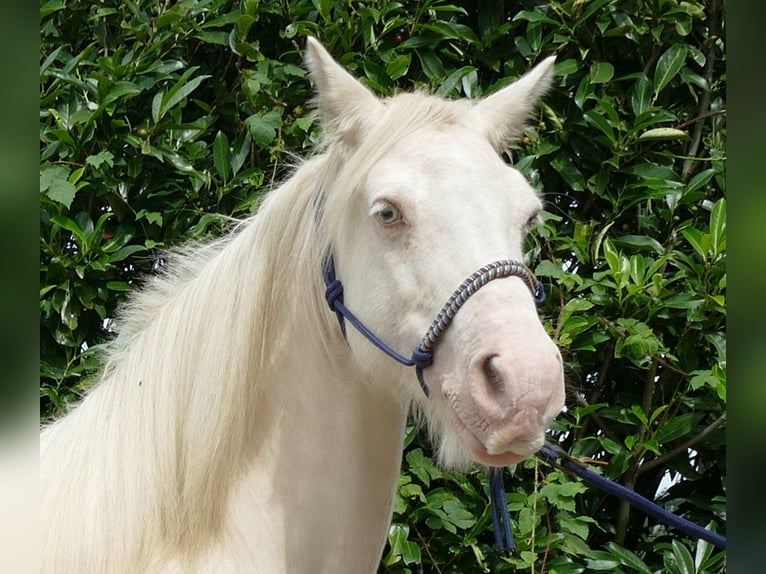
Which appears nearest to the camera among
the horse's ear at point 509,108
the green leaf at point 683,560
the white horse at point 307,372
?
the white horse at point 307,372

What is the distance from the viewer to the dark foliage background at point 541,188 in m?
2.59

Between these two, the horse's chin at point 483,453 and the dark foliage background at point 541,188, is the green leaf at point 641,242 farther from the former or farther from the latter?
the horse's chin at point 483,453

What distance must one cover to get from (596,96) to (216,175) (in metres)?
1.23

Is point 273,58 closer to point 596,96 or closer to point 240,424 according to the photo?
point 596,96

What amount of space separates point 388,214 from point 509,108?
1.42 feet

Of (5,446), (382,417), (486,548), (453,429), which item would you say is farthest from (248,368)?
(486,548)

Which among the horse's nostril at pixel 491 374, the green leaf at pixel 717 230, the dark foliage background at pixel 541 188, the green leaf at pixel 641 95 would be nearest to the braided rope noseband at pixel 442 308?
the horse's nostril at pixel 491 374

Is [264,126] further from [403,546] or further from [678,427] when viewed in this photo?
[678,427]

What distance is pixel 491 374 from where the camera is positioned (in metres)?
1.37

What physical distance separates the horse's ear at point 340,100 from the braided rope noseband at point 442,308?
26 centimetres

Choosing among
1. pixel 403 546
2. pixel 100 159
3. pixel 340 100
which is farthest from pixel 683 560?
pixel 100 159

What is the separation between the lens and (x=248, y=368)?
5.49 feet

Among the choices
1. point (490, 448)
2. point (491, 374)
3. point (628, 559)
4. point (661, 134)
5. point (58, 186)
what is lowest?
point (628, 559)

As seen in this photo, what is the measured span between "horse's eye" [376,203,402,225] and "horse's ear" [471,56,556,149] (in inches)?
11.7
